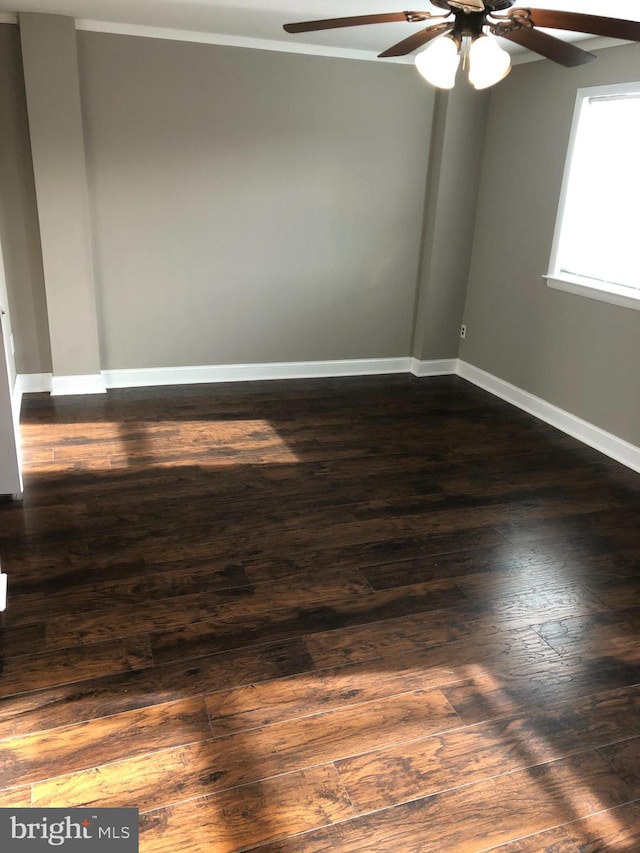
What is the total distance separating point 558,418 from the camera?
14.5ft

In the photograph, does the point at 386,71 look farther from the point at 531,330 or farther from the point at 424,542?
the point at 424,542

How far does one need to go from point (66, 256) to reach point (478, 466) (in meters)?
2.89

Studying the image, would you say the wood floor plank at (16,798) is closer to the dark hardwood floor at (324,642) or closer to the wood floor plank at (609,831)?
the dark hardwood floor at (324,642)

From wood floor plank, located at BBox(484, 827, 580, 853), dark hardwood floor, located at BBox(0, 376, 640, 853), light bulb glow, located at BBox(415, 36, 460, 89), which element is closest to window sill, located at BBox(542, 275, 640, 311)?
dark hardwood floor, located at BBox(0, 376, 640, 853)

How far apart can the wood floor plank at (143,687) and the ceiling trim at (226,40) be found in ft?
12.0

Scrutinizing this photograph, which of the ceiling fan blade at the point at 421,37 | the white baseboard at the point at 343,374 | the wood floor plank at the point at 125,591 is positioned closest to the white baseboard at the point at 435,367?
the white baseboard at the point at 343,374

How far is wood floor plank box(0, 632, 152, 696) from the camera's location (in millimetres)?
2076

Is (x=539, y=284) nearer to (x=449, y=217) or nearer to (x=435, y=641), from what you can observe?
(x=449, y=217)

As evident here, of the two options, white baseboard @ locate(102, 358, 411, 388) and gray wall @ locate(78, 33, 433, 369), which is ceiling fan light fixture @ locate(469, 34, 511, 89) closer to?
gray wall @ locate(78, 33, 433, 369)

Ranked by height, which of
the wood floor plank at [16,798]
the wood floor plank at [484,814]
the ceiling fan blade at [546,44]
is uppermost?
the ceiling fan blade at [546,44]

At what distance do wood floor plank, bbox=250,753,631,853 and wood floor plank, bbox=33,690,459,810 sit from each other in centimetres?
21

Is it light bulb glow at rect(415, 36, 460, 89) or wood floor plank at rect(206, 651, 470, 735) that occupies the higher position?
light bulb glow at rect(415, 36, 460, 89)

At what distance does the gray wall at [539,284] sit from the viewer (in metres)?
3.94

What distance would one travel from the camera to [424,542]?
2.98 metres
